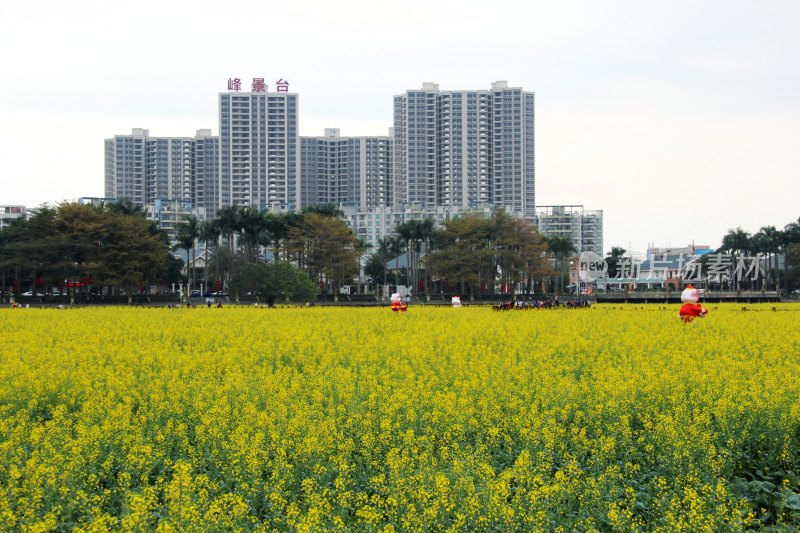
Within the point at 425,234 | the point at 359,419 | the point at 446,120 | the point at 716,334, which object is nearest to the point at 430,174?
the point at 446,120

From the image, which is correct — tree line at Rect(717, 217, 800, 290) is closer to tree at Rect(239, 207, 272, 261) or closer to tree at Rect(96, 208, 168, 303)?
tree at Rect(239, 207, 272, 261)

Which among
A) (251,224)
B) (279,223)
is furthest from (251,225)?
(279,223)

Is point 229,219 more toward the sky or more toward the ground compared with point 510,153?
more toward the ground

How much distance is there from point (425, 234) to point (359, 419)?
81.6m

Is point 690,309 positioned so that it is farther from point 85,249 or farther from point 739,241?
point 739,241

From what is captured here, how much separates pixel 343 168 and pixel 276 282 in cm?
11317

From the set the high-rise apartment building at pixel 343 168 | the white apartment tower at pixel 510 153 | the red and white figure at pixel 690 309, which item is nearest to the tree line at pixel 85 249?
the red and white figure at pixel 690 309

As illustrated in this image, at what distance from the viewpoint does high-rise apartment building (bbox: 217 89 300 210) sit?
166m

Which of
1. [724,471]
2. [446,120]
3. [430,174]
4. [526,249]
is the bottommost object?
[724,471]

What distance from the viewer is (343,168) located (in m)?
176

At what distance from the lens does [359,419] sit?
37.9ft

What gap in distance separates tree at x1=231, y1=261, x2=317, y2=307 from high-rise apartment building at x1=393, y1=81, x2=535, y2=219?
343 feet

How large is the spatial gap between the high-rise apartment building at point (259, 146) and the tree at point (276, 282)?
98190mm

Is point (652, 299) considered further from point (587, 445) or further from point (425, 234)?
point (587, 445)
